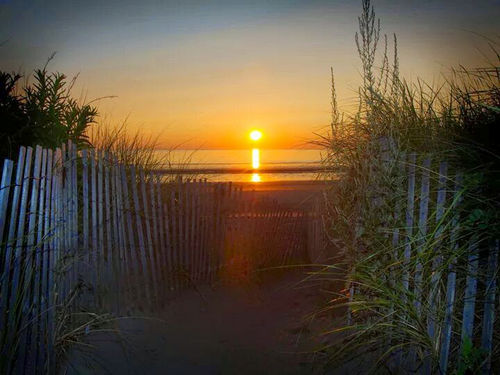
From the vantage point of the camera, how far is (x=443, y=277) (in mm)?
3760

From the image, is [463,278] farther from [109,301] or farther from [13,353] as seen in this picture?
[109,301]

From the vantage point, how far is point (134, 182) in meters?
6.25

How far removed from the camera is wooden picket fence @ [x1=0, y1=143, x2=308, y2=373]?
3.97m

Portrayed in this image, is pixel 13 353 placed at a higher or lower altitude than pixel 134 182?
lower

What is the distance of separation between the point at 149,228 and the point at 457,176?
3944mm

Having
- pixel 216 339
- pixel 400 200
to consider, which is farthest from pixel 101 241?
pixel 400 200

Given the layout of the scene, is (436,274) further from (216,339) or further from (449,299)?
(216,339)

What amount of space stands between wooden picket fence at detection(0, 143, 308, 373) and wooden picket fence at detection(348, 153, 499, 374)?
2.76m

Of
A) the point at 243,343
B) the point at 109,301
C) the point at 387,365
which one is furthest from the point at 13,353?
the point at 387,365

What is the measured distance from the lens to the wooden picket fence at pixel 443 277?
3406mm

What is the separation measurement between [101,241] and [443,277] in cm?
349

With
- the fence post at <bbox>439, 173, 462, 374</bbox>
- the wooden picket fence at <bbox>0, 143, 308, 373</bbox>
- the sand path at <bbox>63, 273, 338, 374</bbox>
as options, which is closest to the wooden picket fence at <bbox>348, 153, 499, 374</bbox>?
the fence post at <bbox>439, 173, 462, 374</bbox>

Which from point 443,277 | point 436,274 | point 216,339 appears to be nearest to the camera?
point 436,274

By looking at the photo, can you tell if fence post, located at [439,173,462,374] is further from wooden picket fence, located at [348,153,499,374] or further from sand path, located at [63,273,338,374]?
sand path, located at [63,273,338,374]
